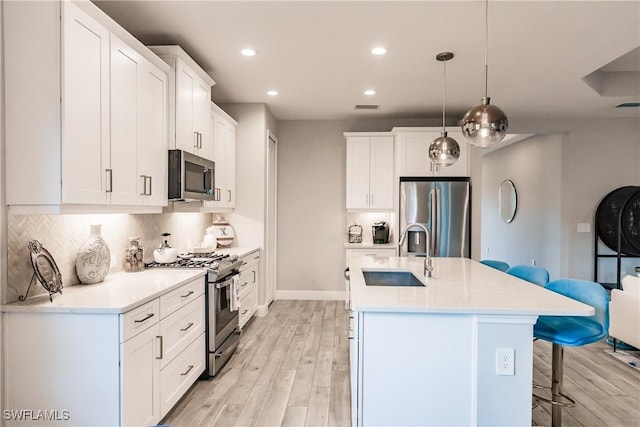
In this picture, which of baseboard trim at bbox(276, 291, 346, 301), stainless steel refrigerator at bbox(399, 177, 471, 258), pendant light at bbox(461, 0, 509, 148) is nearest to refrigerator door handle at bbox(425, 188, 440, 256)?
stainless steel refrigerator at bbox(399, 177, 471, 258)

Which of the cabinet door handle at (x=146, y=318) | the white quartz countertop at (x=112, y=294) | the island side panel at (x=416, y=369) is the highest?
the white quartz countertop at (x=112, y=294)

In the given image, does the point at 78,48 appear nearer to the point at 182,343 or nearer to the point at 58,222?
the point at 58,222

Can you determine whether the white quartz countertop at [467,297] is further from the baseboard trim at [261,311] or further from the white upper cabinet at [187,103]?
the baseboard trim at [261,311]

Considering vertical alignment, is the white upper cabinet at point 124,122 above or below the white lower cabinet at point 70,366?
above

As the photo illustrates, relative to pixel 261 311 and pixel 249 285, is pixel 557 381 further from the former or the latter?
pixel 261 311

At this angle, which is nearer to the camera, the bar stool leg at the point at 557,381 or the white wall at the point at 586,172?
the bar stool leg at the point at 557,381

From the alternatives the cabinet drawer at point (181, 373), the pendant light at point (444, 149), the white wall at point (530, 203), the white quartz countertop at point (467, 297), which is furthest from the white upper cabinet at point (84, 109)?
the white wall at point (530, 203)

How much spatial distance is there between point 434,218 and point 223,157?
112 inches

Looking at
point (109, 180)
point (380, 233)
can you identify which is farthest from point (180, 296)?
point (380, 233)

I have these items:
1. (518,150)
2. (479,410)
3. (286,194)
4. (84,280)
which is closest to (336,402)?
(479,410)

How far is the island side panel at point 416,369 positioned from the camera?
76.4 inches

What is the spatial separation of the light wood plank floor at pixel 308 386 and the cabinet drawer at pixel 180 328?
460 millimetres

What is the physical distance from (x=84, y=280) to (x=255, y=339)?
2029mm

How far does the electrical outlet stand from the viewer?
74.4 inches
